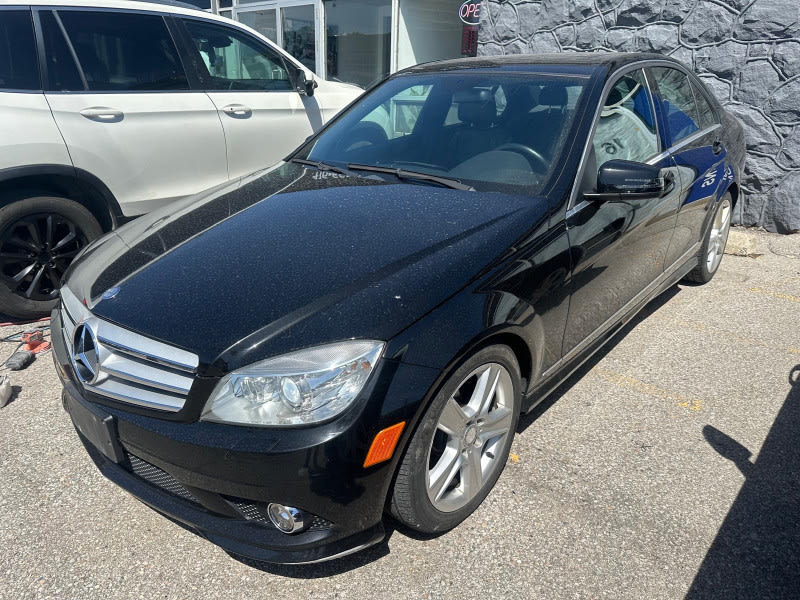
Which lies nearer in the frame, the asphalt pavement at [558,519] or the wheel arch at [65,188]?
the asphalt pavement at [558,519]

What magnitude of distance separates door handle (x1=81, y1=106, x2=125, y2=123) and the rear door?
337cm

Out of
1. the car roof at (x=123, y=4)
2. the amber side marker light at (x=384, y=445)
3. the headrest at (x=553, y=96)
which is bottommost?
the amber side marker light at (x=384, y=445)

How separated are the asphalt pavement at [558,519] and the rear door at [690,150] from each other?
3.14ft

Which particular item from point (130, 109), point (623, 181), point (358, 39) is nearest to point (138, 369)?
point (623, 181)

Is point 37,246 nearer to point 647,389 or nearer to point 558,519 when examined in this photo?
point 558,519

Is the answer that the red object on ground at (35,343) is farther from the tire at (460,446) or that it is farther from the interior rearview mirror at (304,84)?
the interior rearview mirror at (304,84)

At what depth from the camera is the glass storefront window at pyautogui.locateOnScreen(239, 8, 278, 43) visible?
1091 centimetres

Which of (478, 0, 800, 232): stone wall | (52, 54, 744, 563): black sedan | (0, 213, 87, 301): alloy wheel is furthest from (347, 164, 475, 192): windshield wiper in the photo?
(478, 0, 800, 232): stone wall

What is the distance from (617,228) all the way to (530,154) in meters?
0.54

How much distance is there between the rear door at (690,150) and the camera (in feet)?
12.0

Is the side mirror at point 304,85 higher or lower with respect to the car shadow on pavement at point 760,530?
higher

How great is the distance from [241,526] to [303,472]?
0.33m

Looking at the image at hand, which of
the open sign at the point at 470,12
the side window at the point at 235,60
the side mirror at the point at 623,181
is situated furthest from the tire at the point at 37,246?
the open sign at the point at 470,12

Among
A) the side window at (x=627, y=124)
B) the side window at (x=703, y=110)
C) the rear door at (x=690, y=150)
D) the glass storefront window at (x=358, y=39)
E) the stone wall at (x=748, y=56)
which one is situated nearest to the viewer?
the side window at (x=627, y=124)
